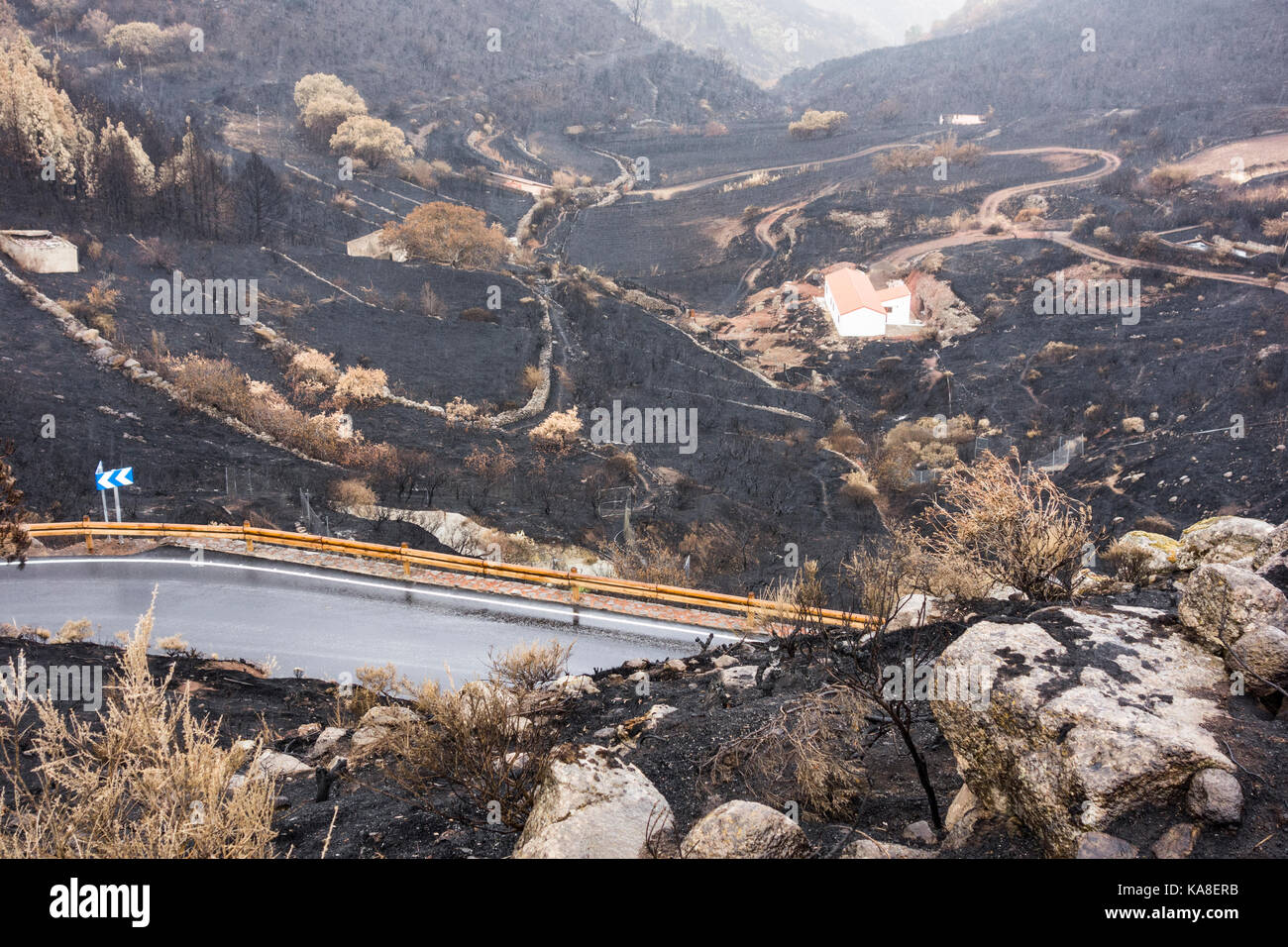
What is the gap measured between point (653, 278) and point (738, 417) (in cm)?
2145

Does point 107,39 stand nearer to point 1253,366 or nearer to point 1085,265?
point 1085,265

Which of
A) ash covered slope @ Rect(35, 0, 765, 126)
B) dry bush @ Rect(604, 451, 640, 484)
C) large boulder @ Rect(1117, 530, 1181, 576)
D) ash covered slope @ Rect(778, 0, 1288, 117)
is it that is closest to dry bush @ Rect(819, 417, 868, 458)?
dry bush @ Rect(604, 451, 640, 484)

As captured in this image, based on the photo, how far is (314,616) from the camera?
10.6m

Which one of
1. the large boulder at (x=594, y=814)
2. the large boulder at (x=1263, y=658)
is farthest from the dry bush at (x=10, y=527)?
the large boulder at (x=1263, y=658)

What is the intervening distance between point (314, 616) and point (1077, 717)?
31.9ft

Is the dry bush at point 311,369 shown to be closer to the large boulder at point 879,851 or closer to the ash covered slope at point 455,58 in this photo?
the large boulder at point 879,851

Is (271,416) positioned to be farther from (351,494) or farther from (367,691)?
(367,691)

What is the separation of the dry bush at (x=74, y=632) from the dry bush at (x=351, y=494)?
5.77 meters

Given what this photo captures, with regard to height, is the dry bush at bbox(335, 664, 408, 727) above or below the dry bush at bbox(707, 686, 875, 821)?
below

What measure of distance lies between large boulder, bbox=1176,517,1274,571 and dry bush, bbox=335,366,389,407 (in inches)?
738

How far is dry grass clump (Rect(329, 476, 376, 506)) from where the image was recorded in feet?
50.5

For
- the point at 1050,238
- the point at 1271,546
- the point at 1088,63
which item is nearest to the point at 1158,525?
A: the point at 1271,546

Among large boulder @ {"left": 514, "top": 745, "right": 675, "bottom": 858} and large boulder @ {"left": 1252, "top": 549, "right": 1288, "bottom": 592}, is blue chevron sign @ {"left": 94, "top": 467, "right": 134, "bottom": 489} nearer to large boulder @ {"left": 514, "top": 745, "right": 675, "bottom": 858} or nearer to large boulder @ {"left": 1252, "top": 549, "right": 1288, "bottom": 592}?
large boulder @ {"left": 514, "top": 745, "right": 675, "bottom": 858}
